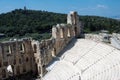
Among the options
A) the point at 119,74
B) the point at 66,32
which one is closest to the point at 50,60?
the point at 66,32

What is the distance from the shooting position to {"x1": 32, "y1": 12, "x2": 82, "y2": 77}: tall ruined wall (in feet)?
140

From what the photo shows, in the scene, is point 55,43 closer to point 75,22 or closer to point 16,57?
point 75,22

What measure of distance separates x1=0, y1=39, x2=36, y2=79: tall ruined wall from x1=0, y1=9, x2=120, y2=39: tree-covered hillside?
124ft

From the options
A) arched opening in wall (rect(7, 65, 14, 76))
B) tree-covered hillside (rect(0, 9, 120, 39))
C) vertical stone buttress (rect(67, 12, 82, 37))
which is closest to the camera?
arched opening in wall (rect(7, 65, 14, 76))

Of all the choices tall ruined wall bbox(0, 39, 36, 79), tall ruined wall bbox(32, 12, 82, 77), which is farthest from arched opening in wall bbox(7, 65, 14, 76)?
tall ruined wall bbox(32, 12, 82, 77)

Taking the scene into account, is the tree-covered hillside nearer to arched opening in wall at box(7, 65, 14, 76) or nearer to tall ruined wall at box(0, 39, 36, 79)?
tall ruined wall at box(0, 39, 36, 79)

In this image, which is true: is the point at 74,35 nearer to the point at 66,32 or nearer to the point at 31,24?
the point at 66,32

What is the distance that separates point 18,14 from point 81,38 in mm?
67907

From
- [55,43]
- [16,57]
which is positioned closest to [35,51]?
[16,57]

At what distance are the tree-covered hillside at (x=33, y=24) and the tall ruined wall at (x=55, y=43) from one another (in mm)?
38216

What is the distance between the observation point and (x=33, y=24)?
319ft

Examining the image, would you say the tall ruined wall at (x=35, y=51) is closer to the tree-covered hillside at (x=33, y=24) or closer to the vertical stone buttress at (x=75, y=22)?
the vertical stone buttress at (x=75, y=22)

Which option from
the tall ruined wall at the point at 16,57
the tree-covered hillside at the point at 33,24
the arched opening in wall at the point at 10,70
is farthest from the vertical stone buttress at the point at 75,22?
the tree-covered hillside at the point at 33,24

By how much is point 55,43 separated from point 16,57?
244 inches
